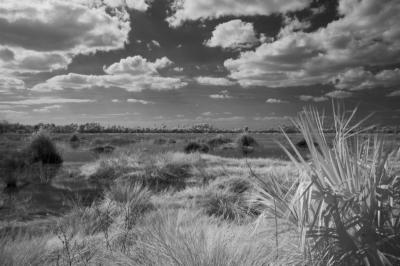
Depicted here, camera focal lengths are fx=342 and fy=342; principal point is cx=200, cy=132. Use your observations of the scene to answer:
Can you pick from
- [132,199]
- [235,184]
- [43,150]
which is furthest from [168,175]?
[43,150]

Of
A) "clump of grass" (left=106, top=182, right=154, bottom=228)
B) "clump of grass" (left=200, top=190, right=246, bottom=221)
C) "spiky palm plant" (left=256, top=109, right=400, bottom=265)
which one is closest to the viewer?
"spiky palm plant" (left=256, top=109, right=400, bottom=265)

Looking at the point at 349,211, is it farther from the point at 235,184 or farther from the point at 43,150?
the point at 43,150

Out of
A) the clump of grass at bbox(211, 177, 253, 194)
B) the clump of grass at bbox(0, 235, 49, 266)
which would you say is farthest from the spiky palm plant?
the clump of grass at bbox(211, 177, 253, 194)

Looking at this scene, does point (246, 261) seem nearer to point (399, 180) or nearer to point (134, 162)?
point (399, 180)

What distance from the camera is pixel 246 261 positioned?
9.76 feet

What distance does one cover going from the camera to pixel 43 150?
17.2 meters

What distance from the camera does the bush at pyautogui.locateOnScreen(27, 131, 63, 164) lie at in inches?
670

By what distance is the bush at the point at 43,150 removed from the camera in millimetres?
17016

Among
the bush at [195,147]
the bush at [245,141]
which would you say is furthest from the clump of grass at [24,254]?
the bush at [245,141]

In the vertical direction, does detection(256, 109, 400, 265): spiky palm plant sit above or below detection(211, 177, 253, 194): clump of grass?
above

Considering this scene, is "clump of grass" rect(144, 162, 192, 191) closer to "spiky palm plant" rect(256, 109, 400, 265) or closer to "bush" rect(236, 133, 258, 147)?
"spiky palm plant" rect(256, 109, 400, 265)

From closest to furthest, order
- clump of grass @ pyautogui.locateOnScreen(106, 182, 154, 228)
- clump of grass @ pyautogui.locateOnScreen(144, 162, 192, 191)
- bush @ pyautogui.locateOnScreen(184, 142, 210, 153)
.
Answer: clump of grass @ pyautogui.locateOnScreen(106, 182, 154, 228)
clump of grass @ pyautogui.locateOnScreen(144, 162, 192, 191)
bush @ pyautogui.locateOnScreen(184, 142, 210, 153)

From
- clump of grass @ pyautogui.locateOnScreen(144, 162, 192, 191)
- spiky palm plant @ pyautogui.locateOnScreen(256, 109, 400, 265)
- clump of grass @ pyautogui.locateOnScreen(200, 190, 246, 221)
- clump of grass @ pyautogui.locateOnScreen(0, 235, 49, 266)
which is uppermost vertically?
spiky palm plant @ pyautogui.locateOnScreen(256, 109, 400, 265)

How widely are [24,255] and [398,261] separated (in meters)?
3.58
